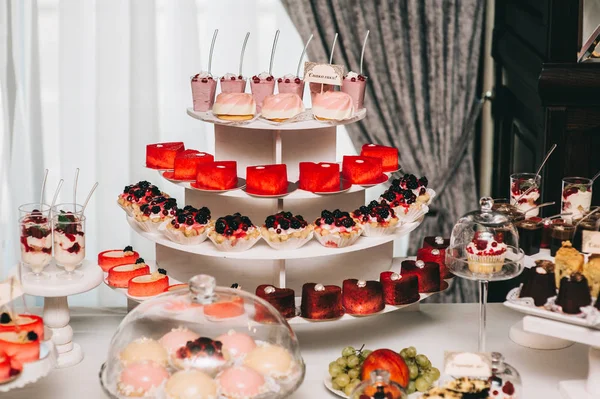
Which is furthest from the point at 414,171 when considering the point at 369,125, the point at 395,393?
the point at 395,393

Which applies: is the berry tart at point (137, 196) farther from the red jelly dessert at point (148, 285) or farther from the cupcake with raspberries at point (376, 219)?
the cupcake with raspberries at point (376, 219)

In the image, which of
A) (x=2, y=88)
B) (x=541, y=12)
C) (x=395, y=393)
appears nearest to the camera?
(x=395, y=393)

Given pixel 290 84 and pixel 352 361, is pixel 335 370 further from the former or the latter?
pixel 290 84

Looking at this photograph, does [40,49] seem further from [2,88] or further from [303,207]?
[303,207]

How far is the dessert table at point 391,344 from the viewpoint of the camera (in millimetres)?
2484

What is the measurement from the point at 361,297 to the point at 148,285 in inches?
26.3

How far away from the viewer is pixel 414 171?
464 centimetres

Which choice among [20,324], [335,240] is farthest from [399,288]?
[20,324]

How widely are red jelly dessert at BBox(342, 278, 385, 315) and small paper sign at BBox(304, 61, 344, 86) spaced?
26.4 inches

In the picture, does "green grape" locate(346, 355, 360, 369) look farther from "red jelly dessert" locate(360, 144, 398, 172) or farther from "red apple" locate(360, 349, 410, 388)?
"red jelly dessert" locate(360, 144, 398, 172)

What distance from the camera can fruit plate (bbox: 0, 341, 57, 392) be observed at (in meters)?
2.03

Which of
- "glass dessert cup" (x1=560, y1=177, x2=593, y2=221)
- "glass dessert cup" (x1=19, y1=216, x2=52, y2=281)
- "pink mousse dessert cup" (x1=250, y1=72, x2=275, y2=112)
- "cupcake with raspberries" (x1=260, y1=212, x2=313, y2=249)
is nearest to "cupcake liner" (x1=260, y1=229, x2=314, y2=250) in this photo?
"cupcake with raspberries" (x1=260, y1=212, x2=313, y2=249)

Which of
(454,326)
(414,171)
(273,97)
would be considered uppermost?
(273,97)

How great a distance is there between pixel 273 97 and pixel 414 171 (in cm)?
198
